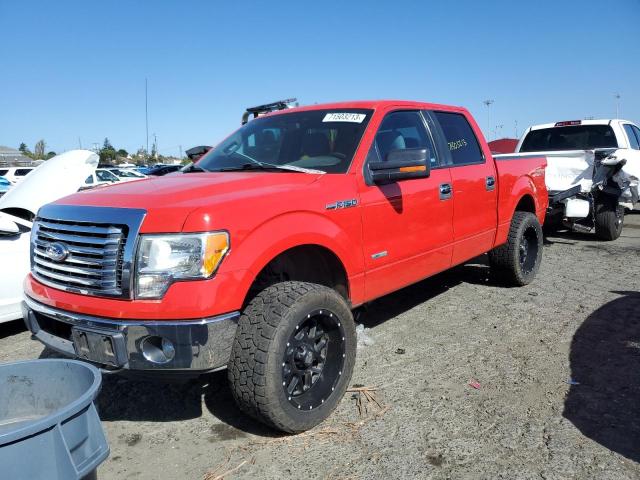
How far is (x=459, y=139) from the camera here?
4.69m

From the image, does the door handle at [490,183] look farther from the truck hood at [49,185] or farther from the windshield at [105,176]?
the windshield at [105,176]

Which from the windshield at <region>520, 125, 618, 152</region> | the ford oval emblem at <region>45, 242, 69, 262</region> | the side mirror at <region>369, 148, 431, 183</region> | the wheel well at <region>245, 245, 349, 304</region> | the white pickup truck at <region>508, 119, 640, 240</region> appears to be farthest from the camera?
the windshield at <region>520, 125, 618, 152</region>

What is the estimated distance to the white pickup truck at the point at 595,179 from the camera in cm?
748

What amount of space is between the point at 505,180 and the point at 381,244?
2257 mm

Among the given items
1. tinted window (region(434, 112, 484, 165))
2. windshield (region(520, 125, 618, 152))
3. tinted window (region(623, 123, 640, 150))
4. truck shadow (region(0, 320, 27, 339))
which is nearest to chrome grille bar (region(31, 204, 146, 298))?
truck shadow (region(0, 320, 27, 339))

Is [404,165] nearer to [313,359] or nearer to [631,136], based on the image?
[313,359]

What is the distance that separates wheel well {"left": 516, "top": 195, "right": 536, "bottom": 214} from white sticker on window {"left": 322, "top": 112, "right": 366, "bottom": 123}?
9.25ft

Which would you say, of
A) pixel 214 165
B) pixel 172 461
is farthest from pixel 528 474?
pixel 214 165

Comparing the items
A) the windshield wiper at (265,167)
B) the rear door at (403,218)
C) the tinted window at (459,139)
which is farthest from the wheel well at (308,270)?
the tinted window at (459,139)

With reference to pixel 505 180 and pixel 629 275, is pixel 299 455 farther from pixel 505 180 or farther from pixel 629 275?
pixel 629 275

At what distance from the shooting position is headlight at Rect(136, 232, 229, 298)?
2445mm

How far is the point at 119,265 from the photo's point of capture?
249 cm

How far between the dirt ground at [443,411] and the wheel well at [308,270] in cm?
76

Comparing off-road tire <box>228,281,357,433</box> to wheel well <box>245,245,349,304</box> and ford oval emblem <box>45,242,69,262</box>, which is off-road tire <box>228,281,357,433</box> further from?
ford oval emblem <box>45,242,69,262</box>
